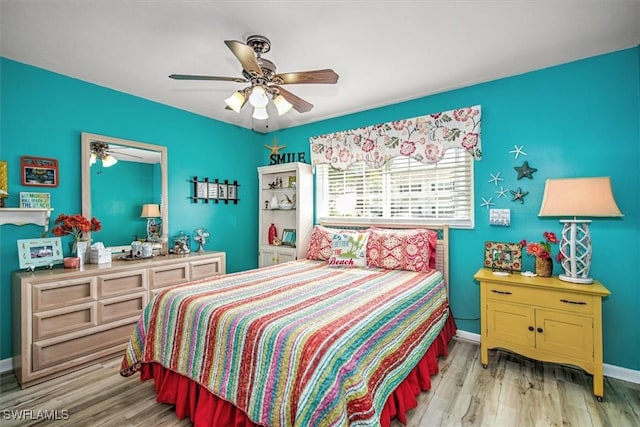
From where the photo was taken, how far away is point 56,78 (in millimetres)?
2619

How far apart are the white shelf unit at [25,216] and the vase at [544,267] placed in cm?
412

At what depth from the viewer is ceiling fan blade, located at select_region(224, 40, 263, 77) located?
1.61m

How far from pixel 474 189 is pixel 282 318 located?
2324mm

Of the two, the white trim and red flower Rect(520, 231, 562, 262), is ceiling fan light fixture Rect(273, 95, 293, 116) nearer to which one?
red flower Rect(520, 231, 562, 262)

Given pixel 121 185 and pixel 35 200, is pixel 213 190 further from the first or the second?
pixel 35 200

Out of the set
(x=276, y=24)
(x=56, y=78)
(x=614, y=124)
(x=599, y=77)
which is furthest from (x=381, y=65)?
(x=56, y=78)

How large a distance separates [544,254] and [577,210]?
0.46m

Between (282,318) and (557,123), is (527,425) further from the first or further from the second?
(557,123)

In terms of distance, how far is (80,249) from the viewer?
8.70 ft

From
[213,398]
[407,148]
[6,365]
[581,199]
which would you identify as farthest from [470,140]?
[6,365]

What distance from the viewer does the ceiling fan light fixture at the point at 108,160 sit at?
2.95m

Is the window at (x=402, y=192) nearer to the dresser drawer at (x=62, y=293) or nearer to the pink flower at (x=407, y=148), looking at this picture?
the pink flower at (x=407, y=148)

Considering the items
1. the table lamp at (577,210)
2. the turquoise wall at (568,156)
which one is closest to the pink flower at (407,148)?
the turquoise wall at (568,156)

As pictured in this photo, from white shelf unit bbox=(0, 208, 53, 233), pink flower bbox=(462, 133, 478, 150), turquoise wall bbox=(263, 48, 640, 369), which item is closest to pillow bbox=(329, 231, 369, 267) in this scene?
turquoise wall bbox=(263, 48, 640, 369)
